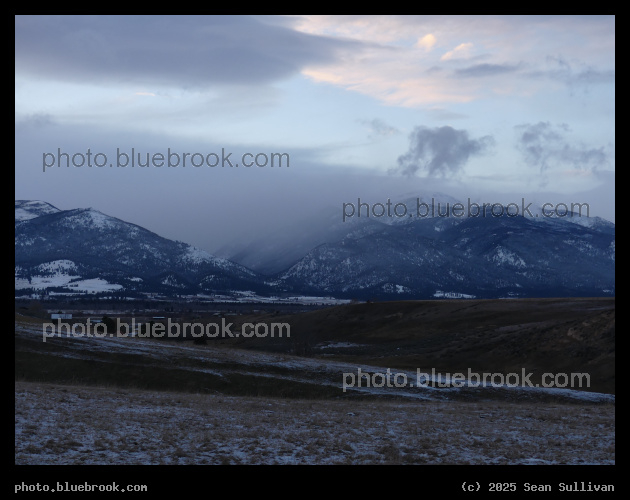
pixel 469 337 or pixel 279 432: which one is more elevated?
pixel 279 432

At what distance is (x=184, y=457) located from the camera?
19.2m

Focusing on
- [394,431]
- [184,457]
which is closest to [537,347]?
[394,431]

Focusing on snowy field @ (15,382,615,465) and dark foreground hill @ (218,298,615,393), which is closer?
snowy field @ (15,382,615,465)

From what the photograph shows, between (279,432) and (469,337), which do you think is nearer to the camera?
(279,432)

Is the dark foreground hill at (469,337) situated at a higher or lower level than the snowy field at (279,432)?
lower

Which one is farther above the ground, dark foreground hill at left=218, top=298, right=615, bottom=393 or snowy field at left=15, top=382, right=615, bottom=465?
snowy field at left=15, top=382, right=615, bottom=465

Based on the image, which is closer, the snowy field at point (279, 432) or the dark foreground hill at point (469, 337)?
the snowy field at point (279, 432)
